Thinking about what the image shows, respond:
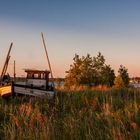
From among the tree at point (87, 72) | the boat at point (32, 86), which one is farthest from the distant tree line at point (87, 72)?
the boat at point (32, 86)

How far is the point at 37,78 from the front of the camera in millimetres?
20094

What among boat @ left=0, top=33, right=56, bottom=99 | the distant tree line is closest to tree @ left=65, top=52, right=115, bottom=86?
the distant tree line

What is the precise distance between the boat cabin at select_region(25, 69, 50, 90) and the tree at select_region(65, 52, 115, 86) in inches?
900

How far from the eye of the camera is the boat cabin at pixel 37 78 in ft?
65.0

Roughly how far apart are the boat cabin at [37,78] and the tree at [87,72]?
22.9 metres

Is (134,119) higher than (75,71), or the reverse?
(75,71)

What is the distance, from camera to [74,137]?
5.36 m

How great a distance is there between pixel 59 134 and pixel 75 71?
38.5 meters

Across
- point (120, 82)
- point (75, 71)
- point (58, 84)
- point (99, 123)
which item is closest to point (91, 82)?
point (75, 71)

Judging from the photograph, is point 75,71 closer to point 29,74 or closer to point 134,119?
point 29,74

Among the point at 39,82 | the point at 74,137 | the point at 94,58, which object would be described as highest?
the point at 94,58

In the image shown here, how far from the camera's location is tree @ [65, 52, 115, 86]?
43.4 metres

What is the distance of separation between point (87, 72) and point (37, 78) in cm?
2401

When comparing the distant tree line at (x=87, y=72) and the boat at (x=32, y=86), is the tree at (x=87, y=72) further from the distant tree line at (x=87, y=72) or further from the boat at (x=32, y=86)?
the boat at (x=32, y=86)
